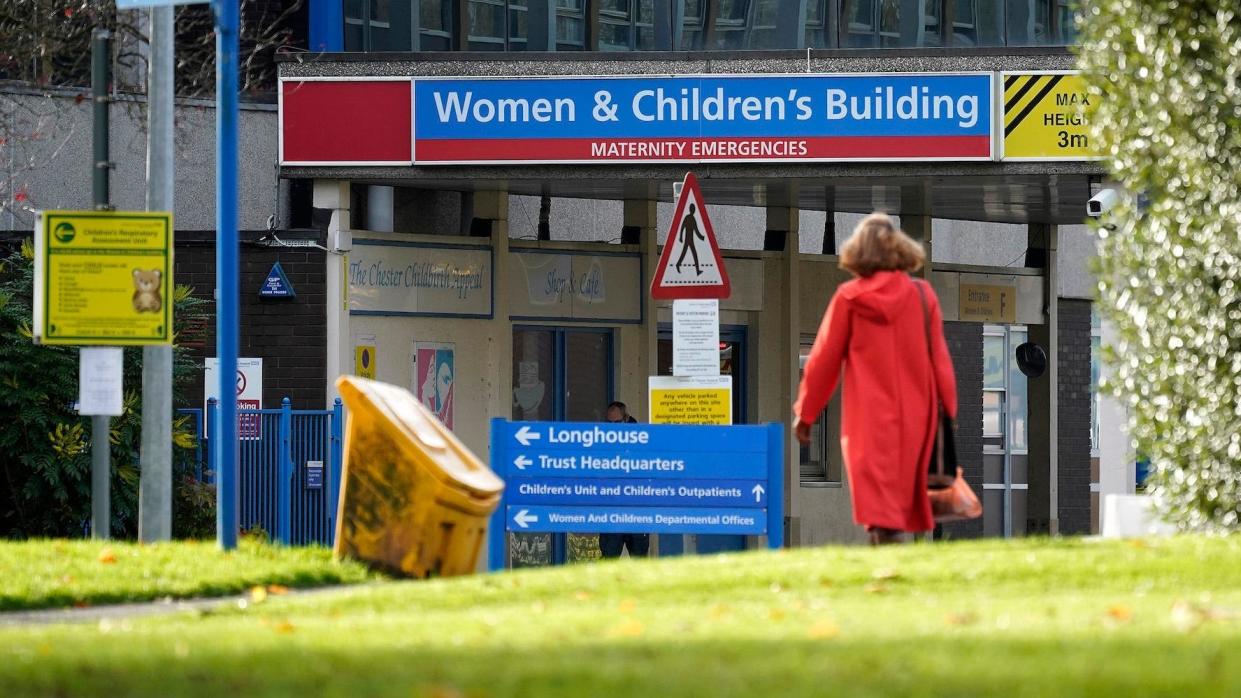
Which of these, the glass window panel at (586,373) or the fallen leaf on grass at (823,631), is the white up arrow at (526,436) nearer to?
the fallen leaf on grass at (823,631)

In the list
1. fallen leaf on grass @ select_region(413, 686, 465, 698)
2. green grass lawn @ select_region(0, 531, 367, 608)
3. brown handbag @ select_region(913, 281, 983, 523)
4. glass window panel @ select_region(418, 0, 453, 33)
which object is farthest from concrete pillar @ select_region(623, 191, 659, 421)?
fallen leaf on grass @ select_region(413, 686, 465, 698)

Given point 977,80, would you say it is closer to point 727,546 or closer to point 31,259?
point 727,546

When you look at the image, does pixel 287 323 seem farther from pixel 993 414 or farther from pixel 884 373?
pixel 993 414

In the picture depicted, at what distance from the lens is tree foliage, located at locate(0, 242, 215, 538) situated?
52.9 ft

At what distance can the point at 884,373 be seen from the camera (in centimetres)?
939

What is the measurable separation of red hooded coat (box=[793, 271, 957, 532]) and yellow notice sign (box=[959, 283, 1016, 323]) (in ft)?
46.6

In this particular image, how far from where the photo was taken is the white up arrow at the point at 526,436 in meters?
12.7

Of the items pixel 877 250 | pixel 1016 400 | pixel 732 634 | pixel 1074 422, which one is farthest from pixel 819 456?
pixel 732 634

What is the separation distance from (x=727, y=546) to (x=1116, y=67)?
26.8 ft

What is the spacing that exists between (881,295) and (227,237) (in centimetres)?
368

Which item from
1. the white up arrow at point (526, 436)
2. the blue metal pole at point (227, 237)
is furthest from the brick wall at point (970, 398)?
the blue metal pole at point (227, 237)

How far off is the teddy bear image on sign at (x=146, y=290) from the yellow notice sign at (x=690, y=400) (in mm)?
3308

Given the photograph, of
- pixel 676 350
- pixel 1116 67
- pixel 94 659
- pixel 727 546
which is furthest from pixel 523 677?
pixel 727 546

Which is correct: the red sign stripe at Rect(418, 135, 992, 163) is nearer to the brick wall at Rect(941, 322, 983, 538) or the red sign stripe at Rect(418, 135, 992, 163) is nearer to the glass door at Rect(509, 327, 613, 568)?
the glass door at Rect(509, 327, 613, 568)
